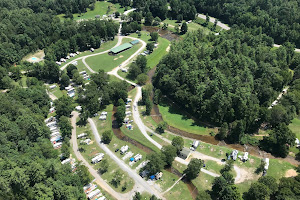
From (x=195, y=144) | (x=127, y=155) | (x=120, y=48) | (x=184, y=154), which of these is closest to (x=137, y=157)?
(x=127, y=155)

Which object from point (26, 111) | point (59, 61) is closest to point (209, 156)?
point (26, 111)

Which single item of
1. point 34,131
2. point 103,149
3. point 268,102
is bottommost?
point 103,149

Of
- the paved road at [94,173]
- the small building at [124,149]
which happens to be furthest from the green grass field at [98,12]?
the small building at [124,149]

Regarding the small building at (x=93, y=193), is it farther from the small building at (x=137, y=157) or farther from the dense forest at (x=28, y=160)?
the small building at (x=137, y=157)

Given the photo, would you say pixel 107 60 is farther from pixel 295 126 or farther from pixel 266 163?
pixel 295 126

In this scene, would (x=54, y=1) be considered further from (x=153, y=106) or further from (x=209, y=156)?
(x=209, y=156)

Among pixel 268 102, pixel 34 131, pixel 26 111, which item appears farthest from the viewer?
pixel 268 102
